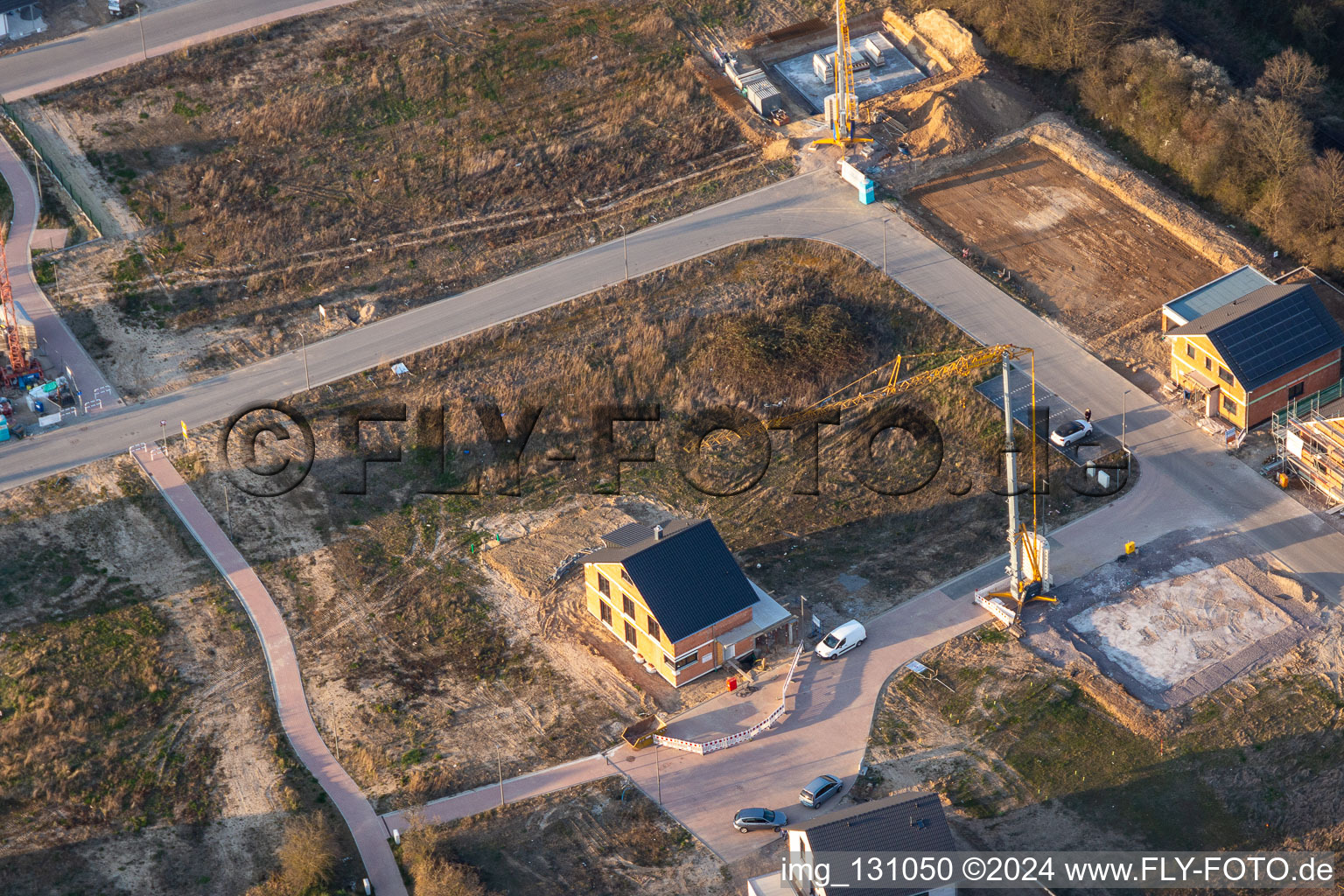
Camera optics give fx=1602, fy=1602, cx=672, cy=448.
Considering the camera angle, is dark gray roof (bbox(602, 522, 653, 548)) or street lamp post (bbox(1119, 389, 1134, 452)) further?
street lamp post (bbox(1119, 389, 1134, 452))

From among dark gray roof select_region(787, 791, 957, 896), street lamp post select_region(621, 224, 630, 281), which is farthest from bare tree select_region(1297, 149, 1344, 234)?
dark gray roof select_region(787, 791, 957, 896)

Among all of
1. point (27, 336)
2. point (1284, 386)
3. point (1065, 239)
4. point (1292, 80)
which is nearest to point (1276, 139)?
point (1292, 80)

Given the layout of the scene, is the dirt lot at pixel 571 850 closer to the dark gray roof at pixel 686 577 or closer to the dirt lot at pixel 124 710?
the dirt lot at pixel 124 710

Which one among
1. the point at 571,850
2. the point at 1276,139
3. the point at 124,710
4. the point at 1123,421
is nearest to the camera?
the point at 571,850

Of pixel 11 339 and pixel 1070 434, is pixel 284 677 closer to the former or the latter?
pixel 11 339

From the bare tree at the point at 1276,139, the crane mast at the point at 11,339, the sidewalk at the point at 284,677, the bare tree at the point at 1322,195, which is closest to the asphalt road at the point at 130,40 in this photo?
the crane mast at the point at 11,339

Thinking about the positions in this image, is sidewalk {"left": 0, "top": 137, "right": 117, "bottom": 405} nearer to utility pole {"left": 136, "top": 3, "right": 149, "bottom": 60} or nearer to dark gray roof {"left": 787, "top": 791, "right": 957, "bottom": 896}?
utility pole {"left": 136, "top": 3, "right": 149, "bottom": 60}

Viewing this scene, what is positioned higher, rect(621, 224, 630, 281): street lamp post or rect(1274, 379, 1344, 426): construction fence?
rect(621, 224, 630, 281): street lamp post
